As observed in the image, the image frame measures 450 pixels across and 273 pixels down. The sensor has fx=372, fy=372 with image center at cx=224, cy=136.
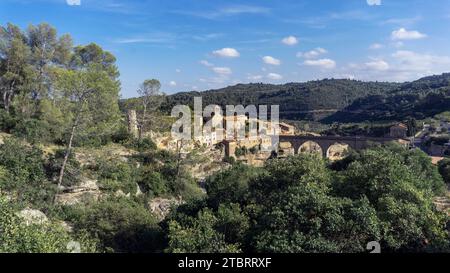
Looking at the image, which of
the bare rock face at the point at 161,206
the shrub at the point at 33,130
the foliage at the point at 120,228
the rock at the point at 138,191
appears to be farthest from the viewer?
the rock at the point at 138,191

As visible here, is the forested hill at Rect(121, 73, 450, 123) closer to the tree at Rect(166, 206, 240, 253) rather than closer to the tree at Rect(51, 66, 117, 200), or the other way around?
the tree at Rect(51, 66, 117, 200)

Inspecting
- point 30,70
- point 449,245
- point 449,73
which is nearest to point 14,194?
point 30,70

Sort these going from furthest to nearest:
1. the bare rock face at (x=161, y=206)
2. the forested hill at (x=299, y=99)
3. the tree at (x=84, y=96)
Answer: the forested hill at (x=299, y=99), the bare rock face at (x=161, y=206), the tree at (x=84, y=96)

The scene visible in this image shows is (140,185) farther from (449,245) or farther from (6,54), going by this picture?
(449,245)

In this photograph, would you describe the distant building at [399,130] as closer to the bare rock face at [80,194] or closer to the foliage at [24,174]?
the bare rock face at [80,194]

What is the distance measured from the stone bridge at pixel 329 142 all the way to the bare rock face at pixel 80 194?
28683 mm

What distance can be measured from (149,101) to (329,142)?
1239 inches

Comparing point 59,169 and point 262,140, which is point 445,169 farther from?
point 262,140

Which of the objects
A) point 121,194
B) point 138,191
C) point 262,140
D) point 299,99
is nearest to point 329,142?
point 262,140

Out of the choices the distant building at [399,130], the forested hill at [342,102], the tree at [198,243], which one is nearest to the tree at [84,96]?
the tree at [198,243]

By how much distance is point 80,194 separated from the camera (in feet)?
64.6

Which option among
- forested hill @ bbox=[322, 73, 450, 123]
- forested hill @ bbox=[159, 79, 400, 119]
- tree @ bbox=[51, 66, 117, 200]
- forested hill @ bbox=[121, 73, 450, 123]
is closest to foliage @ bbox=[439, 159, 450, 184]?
tree @ bbox=[51, 66, 117, 200]

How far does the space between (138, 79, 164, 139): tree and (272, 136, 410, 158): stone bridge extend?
64.9 feet

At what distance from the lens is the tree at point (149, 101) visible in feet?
104
